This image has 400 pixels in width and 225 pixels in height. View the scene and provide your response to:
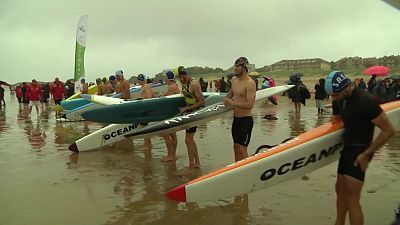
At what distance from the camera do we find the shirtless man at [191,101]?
20.7ft

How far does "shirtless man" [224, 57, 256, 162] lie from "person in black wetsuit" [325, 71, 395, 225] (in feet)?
5.69

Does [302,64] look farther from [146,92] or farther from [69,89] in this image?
[146,92]

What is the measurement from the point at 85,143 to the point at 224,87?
1717cm

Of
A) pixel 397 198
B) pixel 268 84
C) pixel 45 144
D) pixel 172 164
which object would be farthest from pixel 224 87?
pixel 397 198

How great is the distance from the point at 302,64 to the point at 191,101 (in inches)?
3006

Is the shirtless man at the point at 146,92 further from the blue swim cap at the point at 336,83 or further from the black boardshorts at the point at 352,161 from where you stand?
the black boardshorts at the point at 352,161

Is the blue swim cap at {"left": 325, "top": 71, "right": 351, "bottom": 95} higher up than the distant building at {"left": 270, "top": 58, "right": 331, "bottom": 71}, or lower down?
lower down

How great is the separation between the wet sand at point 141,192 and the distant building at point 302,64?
66.2 metres

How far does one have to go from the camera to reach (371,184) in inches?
210

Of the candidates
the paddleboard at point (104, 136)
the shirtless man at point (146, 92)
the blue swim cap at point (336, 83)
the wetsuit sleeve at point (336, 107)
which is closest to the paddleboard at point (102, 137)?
the paddleboard at point (104, 136)

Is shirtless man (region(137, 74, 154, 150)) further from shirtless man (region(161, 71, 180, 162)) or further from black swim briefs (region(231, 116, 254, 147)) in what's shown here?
black swim briefs (region(231, 116, 254, 147))

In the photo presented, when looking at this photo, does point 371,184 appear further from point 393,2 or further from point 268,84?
point 268,84

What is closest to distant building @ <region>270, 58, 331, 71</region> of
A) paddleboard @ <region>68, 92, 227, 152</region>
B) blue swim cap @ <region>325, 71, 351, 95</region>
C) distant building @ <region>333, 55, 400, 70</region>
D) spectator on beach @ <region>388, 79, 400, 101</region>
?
distant building @ <region>333, 55, 400, 70</region>

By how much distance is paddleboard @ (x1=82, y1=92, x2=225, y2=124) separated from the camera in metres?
7.43
